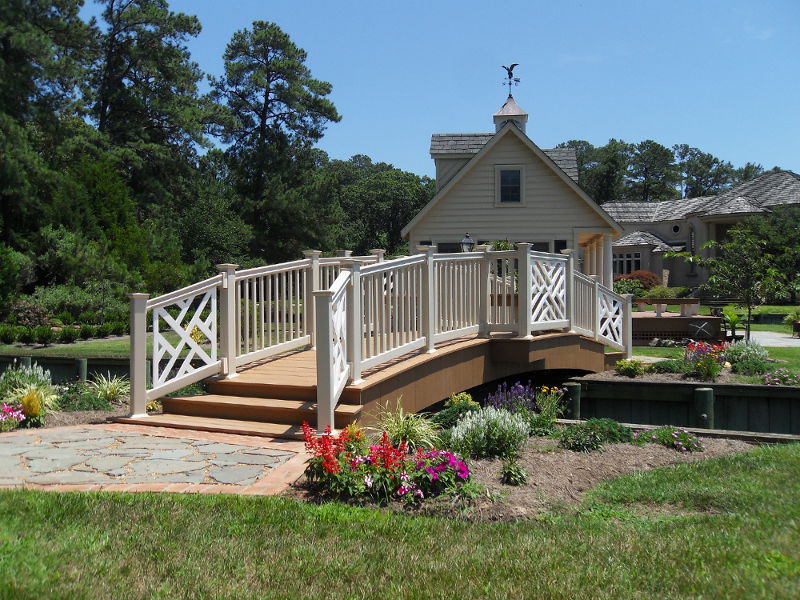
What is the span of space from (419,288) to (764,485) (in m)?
4.34

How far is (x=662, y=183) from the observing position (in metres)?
73.4

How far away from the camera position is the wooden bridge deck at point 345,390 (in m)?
6.81

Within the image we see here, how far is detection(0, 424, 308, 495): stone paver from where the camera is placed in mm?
4938

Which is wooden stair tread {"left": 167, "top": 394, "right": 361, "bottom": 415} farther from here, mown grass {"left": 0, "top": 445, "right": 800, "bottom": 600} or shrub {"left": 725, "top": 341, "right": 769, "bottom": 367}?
shrub {"left": 725, "top": 341, "right": 769, "bottom": 367}

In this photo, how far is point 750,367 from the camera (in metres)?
11.8

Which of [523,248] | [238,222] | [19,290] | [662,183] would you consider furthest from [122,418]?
[662,183]

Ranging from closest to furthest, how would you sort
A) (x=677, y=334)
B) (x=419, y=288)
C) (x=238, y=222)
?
(x=419, y=288) < (x=677, y=334) < (x=238, y=222)

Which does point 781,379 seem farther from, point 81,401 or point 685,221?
point 685,221

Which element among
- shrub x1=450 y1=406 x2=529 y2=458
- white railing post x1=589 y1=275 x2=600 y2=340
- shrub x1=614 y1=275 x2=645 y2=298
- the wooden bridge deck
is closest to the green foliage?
shrub x1=614 y1=275 x2=645 y2=298

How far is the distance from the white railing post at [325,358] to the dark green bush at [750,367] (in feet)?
27.3

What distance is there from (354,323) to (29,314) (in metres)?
13.9

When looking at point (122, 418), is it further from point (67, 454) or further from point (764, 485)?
point (764, 485)

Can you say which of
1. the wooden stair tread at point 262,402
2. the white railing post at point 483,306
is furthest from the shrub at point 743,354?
the wooden stair tread at point 262,402

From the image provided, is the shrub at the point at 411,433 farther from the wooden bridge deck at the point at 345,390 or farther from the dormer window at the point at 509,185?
the dormer window at the point at 509,185
